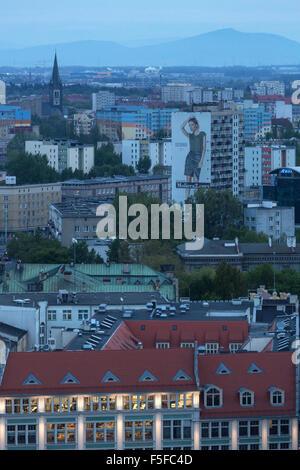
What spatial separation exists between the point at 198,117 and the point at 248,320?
29.3 m

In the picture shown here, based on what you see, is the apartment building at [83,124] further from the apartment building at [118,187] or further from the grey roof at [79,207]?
the grey roof at [79,207]

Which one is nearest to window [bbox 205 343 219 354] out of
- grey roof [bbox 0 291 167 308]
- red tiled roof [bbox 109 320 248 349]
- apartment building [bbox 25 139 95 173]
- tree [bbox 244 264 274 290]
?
red tiled roof [bbox 109 320 248 349]

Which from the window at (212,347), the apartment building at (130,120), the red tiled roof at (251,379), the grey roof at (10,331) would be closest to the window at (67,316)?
the grey roof at (10,331)

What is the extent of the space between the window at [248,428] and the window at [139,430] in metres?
0.90

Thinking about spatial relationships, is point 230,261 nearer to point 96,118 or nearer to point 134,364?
point 134,364

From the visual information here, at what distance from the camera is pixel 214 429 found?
14938 mm

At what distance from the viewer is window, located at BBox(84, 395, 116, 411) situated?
15055 millimetres

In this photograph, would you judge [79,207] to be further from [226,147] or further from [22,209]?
[226,147]

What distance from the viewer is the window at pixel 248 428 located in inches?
588

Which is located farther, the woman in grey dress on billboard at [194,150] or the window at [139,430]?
the woman in grey dress on billboard at [194,150]

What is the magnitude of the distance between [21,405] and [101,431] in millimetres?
842

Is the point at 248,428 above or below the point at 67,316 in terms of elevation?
above

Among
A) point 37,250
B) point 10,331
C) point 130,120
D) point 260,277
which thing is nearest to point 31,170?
point 37,250

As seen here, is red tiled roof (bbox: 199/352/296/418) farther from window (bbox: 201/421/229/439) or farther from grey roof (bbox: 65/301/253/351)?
grey roof (bbox: 65/301/253/351)
